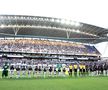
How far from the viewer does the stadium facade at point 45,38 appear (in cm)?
5322

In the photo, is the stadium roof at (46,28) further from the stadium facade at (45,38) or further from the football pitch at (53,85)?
the football pitch at (53,85)

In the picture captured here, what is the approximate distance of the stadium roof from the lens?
178 ft

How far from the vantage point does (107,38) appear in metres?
60.2

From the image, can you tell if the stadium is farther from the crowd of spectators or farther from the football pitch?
the football pitch

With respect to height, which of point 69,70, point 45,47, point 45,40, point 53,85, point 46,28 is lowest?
point 69,70

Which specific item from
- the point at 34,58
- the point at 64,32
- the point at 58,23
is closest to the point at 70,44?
the point at 64,32

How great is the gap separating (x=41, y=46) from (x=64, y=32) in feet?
30.9

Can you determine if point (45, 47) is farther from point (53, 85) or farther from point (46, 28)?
point (53, 85)

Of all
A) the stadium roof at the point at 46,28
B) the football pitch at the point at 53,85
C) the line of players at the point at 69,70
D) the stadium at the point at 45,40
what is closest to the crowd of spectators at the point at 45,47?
the stadium at the point at 45,40

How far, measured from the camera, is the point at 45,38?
201 feet

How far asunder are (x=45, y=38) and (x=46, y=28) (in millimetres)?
4076

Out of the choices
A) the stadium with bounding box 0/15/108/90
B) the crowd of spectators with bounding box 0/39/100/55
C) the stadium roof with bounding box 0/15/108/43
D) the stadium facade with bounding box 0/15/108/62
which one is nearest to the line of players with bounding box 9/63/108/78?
the stadium with bounding box 0/15/108/90

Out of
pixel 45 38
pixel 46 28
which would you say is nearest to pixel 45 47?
pixel 45 38

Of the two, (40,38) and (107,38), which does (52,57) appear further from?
(107,38)
